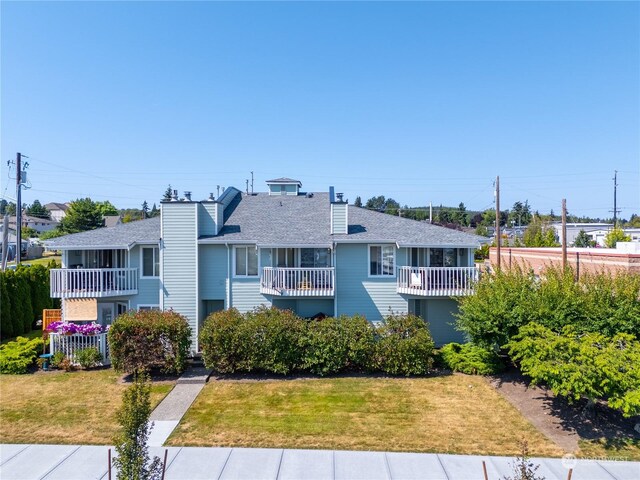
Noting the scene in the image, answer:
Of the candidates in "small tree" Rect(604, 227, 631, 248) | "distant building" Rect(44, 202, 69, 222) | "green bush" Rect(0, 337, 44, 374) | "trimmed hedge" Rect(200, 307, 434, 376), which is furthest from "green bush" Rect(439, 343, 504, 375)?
"distant building" Rect(44, 202, 69, 222)

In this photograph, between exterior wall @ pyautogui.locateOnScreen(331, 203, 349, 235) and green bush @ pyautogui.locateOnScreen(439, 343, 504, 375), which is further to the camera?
exterior wall @ pyautogui.locateOnScreen(331, 203, 349, 235)

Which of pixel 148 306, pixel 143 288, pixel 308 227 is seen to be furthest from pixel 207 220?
pixel 308 227

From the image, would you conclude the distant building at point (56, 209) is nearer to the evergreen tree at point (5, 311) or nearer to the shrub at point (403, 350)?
the evergreen tree at point (5, 311)

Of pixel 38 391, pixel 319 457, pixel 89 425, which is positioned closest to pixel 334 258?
pixel 319 457

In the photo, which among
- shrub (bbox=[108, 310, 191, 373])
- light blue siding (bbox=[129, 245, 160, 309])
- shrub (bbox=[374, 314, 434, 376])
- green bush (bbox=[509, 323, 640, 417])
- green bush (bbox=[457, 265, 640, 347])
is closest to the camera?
green bush (bbox=[509, 323, 640, 417])

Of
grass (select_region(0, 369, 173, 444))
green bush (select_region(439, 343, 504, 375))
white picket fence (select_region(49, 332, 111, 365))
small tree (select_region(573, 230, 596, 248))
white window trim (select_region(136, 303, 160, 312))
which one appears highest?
small tree (select_region(573, 230, 596, 248))

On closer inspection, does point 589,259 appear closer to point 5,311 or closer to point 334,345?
point 334,345

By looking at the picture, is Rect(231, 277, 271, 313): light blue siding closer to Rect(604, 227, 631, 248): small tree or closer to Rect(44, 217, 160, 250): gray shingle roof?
Rect(44, 217, 160, 250): gray shingle roof
